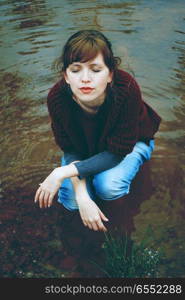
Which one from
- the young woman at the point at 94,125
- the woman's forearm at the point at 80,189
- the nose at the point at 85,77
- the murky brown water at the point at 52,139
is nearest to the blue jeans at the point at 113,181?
the young woman at the point at 94,125

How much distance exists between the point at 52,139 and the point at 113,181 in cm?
143

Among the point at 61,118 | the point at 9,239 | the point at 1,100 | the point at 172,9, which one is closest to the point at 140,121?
the point at 61,118

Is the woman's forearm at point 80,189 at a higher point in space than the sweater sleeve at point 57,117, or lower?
lower

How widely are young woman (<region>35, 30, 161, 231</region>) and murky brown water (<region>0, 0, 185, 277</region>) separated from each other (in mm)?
340

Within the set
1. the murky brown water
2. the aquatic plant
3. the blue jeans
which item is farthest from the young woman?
the murky brown water

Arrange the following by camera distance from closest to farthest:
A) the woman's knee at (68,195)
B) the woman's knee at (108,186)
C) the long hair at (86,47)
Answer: the long hair at (86,47) → the woman's knee at (108,186) → the woman's knee at (68,195)

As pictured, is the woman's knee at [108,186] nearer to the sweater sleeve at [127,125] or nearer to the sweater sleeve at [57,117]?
the sweater sleeve at [127,125]

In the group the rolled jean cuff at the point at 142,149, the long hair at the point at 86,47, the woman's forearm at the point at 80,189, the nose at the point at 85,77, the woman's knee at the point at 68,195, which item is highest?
the long hair at the point at 86,47

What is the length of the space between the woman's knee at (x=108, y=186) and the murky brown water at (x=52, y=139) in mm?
350

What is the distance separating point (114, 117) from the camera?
2.34 m

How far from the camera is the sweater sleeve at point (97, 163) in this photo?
7.88 ft

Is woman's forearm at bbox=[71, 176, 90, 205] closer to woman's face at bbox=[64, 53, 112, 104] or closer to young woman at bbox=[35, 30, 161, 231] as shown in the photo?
young woman at bbox=[35, 30, 161, 231]

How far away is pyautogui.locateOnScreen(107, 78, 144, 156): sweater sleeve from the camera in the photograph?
2330mm

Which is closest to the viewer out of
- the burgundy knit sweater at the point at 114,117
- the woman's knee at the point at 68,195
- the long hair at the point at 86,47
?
the long hair at the point at 86,47
